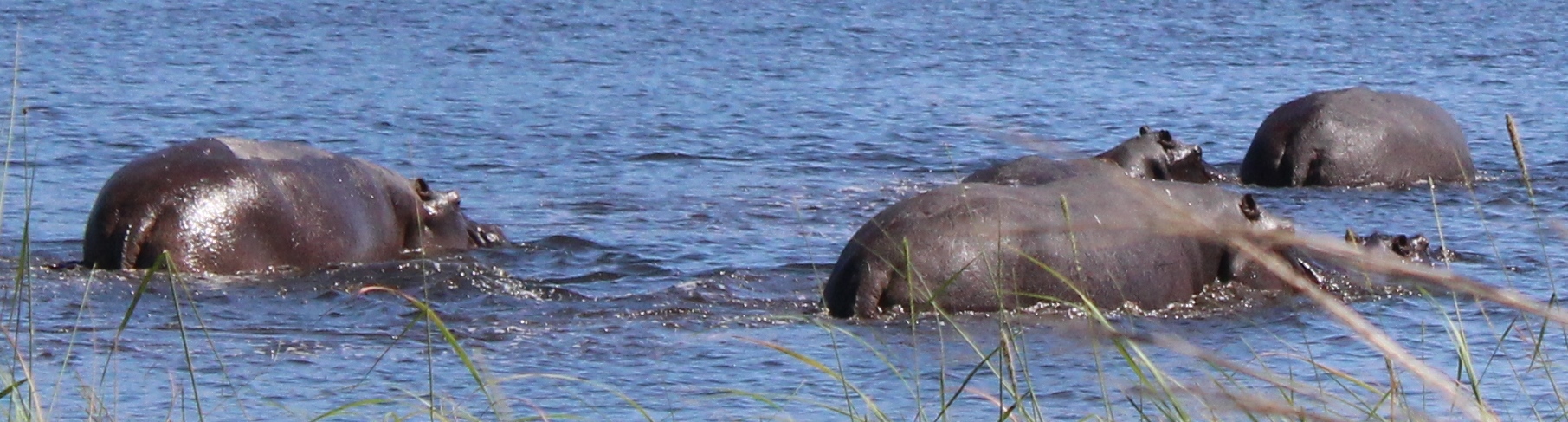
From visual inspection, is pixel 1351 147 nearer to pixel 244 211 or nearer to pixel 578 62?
pixel 244 211

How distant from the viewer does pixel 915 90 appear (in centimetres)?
1612

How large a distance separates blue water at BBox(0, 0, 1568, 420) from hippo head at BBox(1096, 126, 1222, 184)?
50cm

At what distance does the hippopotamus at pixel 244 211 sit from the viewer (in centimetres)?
720

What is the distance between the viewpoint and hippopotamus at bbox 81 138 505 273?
7.20 metres

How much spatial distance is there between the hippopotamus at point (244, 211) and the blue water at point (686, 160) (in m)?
0.16

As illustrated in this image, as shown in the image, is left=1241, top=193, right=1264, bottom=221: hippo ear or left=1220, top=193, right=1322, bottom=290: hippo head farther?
left=1241, top=193, right=1264, bottom=221: hippo ear

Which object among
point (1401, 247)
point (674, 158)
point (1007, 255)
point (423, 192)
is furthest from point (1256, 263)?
point (674, 158)

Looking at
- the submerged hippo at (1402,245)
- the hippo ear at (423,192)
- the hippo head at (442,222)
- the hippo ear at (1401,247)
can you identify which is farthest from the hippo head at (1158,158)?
the hippo ear at (423,192)

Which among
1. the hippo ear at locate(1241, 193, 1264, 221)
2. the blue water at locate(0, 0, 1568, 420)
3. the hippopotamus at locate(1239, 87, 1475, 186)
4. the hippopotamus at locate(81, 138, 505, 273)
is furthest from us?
the hippopotamus at locate(1239, 87, 1475, 186)

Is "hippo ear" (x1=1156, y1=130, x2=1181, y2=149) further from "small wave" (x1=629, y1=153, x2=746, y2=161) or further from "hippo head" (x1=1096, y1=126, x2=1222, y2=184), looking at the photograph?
"small wave" (x1=629, y1=153, x2=746, y2=161)

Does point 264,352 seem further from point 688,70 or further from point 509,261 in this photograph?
point 688,70

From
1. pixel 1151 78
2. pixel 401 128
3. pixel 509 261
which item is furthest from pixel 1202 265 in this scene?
pixel 1151 78

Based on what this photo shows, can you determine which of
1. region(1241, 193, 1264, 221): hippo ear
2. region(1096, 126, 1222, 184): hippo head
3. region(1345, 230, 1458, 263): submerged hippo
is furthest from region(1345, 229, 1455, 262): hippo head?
region(1096, 126, 1222, 184): hippo head

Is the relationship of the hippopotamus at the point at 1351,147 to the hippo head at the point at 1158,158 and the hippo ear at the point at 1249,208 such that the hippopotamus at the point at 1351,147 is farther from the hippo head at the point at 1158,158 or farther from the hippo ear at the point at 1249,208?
the hippo ear at the point at 1249,208
